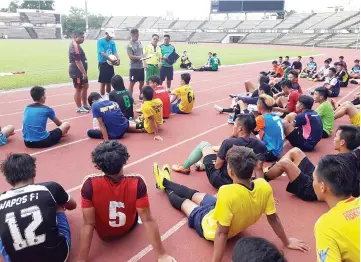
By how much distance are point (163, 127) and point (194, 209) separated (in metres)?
3.91

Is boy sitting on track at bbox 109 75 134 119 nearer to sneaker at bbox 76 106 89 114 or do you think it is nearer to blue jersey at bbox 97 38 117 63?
sneaker at bbox 76 106 89 114

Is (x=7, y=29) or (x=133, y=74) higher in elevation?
(x=7, y=29)

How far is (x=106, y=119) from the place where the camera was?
606cm

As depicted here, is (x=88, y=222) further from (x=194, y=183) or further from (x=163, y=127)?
(x=163, y=127)

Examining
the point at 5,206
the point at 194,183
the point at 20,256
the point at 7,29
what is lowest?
the point at 194,183

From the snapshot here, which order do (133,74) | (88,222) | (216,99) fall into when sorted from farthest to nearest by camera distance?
1. (216,99)
2. (133,74)
3. (88,222)

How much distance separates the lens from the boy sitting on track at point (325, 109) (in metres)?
6.14

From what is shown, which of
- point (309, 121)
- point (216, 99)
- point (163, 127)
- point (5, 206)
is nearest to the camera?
point (5, 206)

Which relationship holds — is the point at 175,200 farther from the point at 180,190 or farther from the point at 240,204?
the point at 240,204

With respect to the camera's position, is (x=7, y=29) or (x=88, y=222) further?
(x=7, y=29)

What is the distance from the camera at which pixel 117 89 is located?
6.88 m

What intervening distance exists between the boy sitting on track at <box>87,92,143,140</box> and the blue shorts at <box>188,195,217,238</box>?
120 inches

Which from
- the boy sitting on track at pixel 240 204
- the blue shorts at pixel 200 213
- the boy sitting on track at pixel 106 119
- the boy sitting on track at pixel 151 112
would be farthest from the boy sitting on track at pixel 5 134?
the boy sitting on track at pixel 240 204

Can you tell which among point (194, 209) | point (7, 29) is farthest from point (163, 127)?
point (7, 29)
